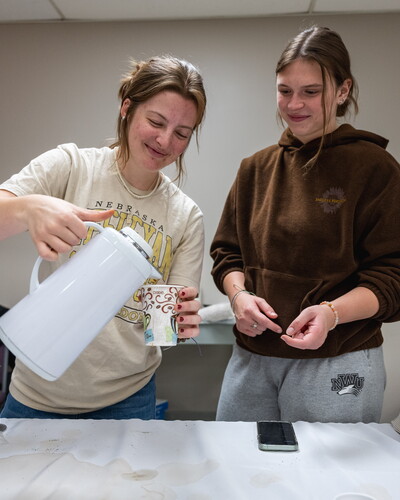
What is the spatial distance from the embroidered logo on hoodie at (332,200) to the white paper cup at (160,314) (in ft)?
1.40

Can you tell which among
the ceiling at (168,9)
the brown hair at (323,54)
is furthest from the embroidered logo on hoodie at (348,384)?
the ceiling at (168,9)

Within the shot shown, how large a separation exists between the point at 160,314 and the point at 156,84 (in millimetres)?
525

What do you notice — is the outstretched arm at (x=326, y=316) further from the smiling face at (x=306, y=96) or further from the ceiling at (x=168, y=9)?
the ceiling at (x=168, y=9)

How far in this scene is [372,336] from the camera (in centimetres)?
114

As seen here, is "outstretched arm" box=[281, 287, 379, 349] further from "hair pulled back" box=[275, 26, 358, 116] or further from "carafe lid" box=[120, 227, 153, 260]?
"hair pulled back" box=[275, 26, 358, 116]

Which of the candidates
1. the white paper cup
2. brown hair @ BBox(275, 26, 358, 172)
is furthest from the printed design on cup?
brown hair @ BBox(275, 26, 358, 172)

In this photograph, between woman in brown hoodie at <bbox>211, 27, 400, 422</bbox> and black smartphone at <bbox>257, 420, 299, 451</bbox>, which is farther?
woman in brown hoodie at <bbox>211, 27, 400, 422</bbox>

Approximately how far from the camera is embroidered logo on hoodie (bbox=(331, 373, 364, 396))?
1071mm

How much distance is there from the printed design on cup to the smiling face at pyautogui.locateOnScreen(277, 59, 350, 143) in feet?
1.72

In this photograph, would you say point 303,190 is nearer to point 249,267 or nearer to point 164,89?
point 249,267

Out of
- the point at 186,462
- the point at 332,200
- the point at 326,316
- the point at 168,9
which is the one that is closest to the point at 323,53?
the point at 332,200

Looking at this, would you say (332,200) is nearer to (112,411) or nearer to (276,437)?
(276,437)

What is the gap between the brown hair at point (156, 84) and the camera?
1.11 metres

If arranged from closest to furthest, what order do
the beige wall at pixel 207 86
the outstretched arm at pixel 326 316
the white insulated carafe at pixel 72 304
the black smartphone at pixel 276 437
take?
1. the white insulated carafe at pixel 72 304
2. the black smartphone at pixel 276 437
3. the outstretched arm at pixel 326 316
4. the beige wall at pixel 207 86
